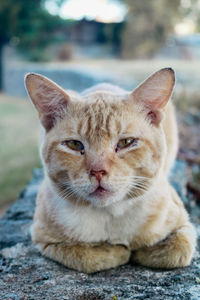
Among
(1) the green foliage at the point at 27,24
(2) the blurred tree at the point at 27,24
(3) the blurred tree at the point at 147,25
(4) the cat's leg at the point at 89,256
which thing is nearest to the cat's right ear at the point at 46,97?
(4) the cat's leg at the point at 89,256

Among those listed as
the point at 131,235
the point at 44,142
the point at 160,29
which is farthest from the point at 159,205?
the point at 160,29

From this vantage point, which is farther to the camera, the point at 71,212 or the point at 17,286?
A: the point at 71,212

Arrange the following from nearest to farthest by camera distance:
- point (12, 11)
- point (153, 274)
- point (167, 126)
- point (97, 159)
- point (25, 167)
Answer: point (97, 159), point (153, 274), point (167, 126), point (25, 167), point (12, 11)

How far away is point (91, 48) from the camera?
1012 cm

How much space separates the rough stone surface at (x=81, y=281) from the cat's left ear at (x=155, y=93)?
2.39 feet

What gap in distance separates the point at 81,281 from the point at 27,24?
9007 mm

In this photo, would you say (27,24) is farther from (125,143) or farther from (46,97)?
(125,143)

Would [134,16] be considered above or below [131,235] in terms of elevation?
above

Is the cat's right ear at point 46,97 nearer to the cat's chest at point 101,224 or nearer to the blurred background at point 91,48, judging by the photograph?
the cat's chest at point 101,224

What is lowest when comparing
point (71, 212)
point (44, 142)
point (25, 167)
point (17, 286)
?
Result: point (25, 167)

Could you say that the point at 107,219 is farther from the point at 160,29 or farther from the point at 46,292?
the point at 160,29

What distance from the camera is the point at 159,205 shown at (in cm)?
176

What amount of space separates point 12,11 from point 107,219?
28.7 ft

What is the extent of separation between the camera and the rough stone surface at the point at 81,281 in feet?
4.58
